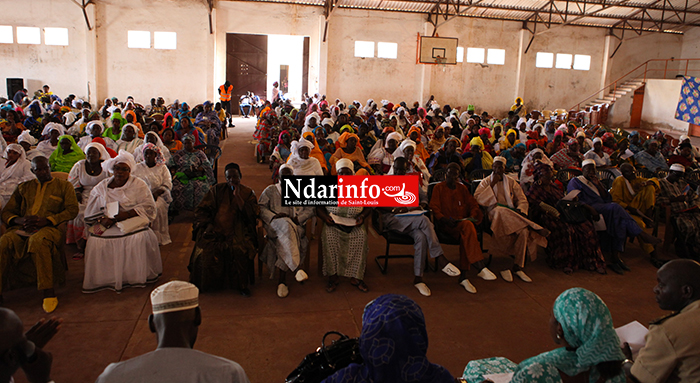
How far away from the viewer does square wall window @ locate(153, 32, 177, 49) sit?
1864 cm

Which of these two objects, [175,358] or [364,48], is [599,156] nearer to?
[175,358]

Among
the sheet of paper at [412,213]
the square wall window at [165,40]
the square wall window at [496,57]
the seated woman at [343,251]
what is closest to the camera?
the seated woman at [343,251]

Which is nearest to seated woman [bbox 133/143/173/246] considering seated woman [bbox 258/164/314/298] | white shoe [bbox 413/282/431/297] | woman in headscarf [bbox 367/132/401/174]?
seated woman [bbox 258/164/314/298]

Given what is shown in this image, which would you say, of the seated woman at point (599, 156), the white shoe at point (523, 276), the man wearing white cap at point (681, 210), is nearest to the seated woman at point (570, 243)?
the white shoe at point (523, 276)

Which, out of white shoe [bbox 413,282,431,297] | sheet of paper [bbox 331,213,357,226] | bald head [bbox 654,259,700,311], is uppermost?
bald head [bbox 654,259,700,311]

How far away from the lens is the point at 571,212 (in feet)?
17.9

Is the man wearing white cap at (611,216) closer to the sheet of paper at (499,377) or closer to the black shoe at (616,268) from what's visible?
the black shoe at (616,268)

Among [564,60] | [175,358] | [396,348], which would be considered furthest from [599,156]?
[564,60]

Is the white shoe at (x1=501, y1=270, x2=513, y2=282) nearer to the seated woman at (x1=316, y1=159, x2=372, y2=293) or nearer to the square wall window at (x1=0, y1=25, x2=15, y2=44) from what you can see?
the seated woman at (x1=316, y1=159, x2=372, y2=293)

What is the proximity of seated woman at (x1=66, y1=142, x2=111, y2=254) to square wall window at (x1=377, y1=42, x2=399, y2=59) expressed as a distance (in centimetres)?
1672

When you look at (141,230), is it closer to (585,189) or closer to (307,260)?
(307,260)

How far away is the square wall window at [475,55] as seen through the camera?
21.4m

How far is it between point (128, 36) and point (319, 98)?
25.4 ft

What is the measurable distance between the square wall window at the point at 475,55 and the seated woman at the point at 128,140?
56.8 feet
